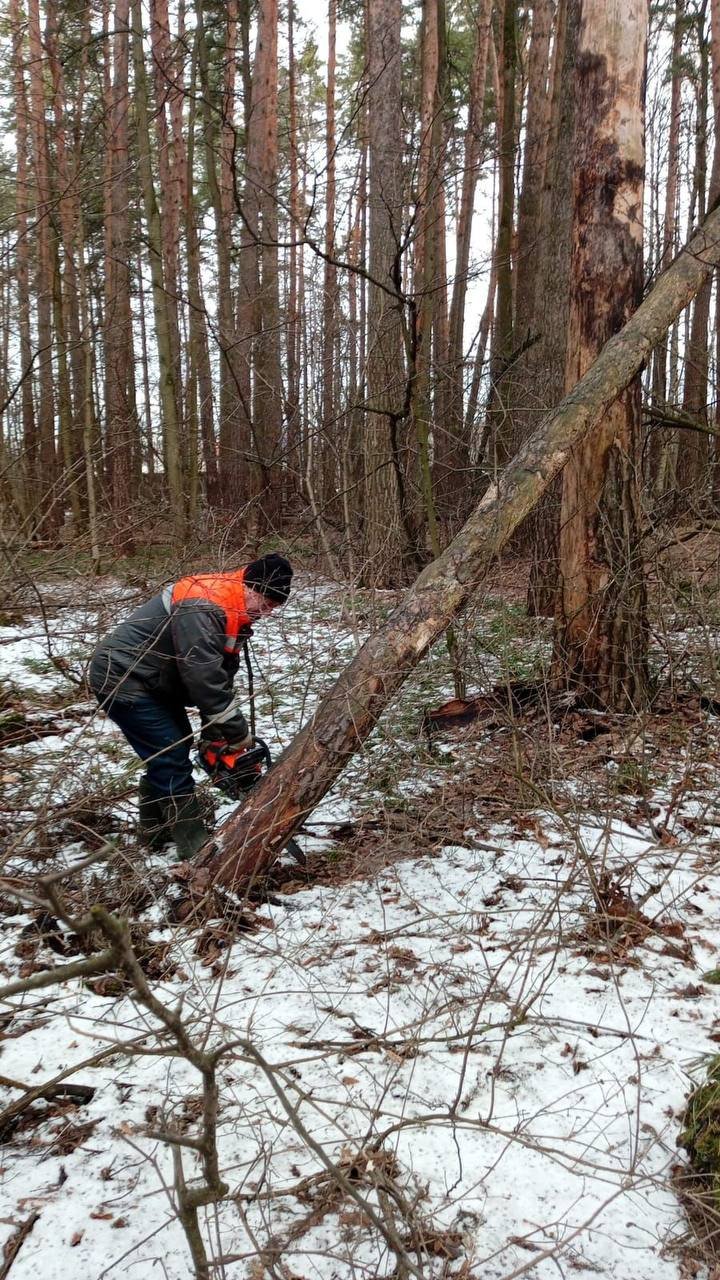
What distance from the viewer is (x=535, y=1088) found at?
95.7 inches

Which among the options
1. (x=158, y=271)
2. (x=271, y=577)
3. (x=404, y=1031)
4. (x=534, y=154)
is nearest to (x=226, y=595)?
(x=271, y=577)

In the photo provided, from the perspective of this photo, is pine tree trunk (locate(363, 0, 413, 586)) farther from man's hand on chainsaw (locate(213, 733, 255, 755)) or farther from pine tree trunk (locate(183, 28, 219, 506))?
pine tree trunk (locate(183, 28, 219, 506))

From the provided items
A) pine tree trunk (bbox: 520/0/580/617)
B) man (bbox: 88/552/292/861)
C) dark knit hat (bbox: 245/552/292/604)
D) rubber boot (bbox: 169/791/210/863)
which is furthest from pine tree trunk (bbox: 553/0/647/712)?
rubber boot (bbox: 169/791/210/863)

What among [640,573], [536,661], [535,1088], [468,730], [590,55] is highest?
[590,55]

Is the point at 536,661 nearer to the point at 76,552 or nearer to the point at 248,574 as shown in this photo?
the point at 248,574

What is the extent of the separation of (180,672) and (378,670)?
3.40ft

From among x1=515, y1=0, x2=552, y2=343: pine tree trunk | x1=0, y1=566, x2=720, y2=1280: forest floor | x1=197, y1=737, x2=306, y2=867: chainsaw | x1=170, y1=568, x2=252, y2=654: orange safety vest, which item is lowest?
x1=0, y1=566, x2=720, y2=1280: forest floor

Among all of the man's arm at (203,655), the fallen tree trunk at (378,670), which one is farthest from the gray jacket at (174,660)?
the fallen tree trunk at (378,670)

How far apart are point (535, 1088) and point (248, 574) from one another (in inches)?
98.3

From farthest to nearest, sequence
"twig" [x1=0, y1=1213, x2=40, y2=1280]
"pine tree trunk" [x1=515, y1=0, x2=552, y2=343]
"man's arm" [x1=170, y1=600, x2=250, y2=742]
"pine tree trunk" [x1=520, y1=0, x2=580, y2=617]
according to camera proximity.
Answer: "pine tree trunk" [x1=515, y1=0, x2=552, y2=343] < "pine tree trunk" [x1=520, y1=0, x2=580, y2=617] < "man's arm" [x1=170, y1=600, x2=250, y2=742] < "twig" [x1=0, y1=1213, x2=40, y2=1280]

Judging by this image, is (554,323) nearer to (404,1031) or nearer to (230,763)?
(230,763)

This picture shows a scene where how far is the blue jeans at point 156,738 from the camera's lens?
4.01 metres

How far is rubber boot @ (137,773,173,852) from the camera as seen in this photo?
402 centimetres

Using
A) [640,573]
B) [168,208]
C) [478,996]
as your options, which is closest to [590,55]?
[640,573]
